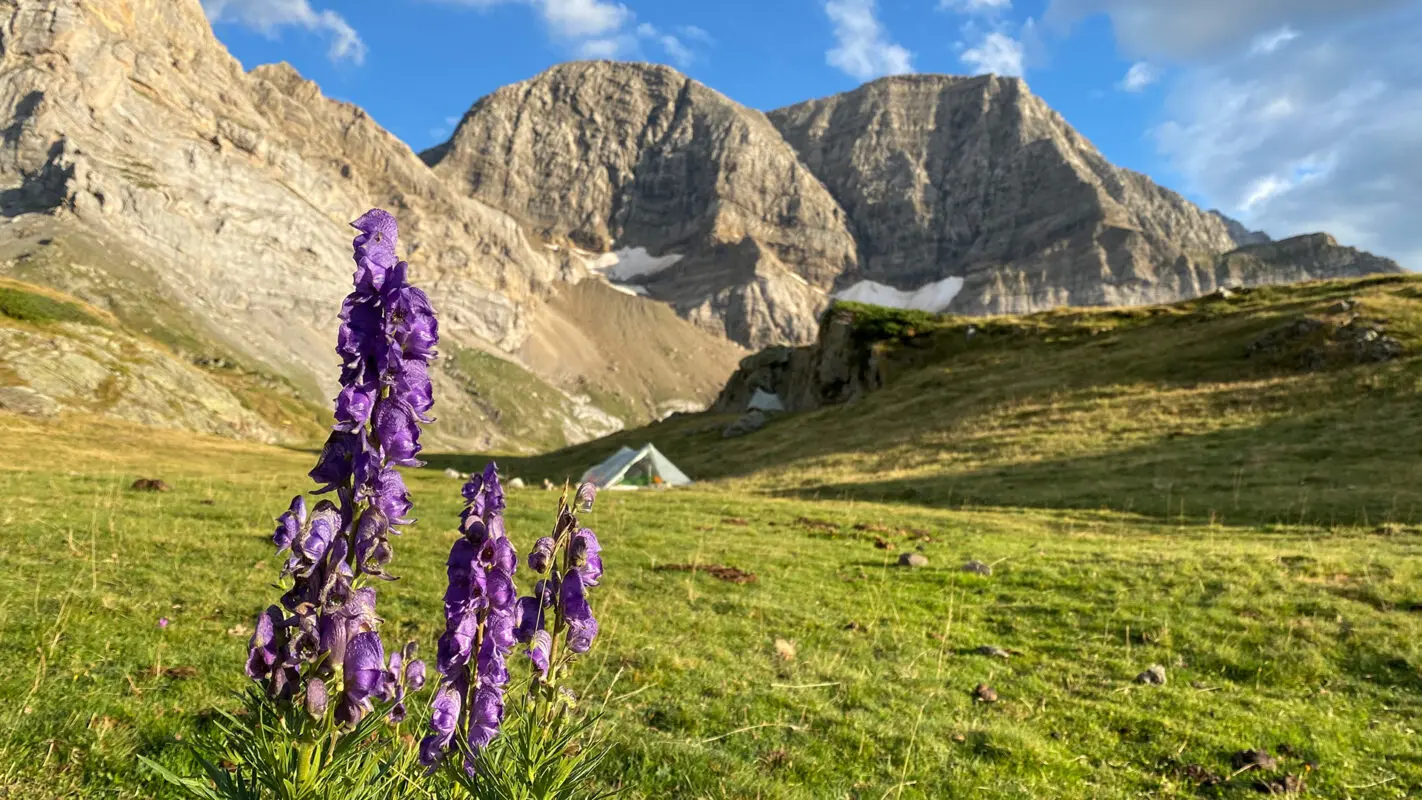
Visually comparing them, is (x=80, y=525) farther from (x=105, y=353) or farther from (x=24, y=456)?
(x=105, y=353)

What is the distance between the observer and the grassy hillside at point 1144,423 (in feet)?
105

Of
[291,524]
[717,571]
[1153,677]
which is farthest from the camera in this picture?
[717,571]

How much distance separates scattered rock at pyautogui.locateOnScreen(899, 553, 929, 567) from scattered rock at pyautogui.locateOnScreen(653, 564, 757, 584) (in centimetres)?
467

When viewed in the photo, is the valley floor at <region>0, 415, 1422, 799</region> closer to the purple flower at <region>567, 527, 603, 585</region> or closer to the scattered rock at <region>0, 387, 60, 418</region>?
the purple flower at <region>567, 527, 603, 585</region>

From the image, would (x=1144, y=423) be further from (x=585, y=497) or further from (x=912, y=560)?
(x=585, y=497)

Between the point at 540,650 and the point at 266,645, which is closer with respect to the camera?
the point at 266,645

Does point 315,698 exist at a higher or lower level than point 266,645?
lower

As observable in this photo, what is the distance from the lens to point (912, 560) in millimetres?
19609

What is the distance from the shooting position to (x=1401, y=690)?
36.6 feet

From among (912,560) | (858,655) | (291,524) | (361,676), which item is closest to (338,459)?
(291,524)

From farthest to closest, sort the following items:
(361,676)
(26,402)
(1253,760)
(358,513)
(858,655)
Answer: (26,402) → (858,655) → (1253,760) → (358,513) → (361,676)

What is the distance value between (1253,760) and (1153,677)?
2945mm

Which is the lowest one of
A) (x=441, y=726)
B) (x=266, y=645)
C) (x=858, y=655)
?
(x=858, y=655)

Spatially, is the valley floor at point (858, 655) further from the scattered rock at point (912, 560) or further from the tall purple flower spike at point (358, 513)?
the tall purple flower spike at point (358, 513)
